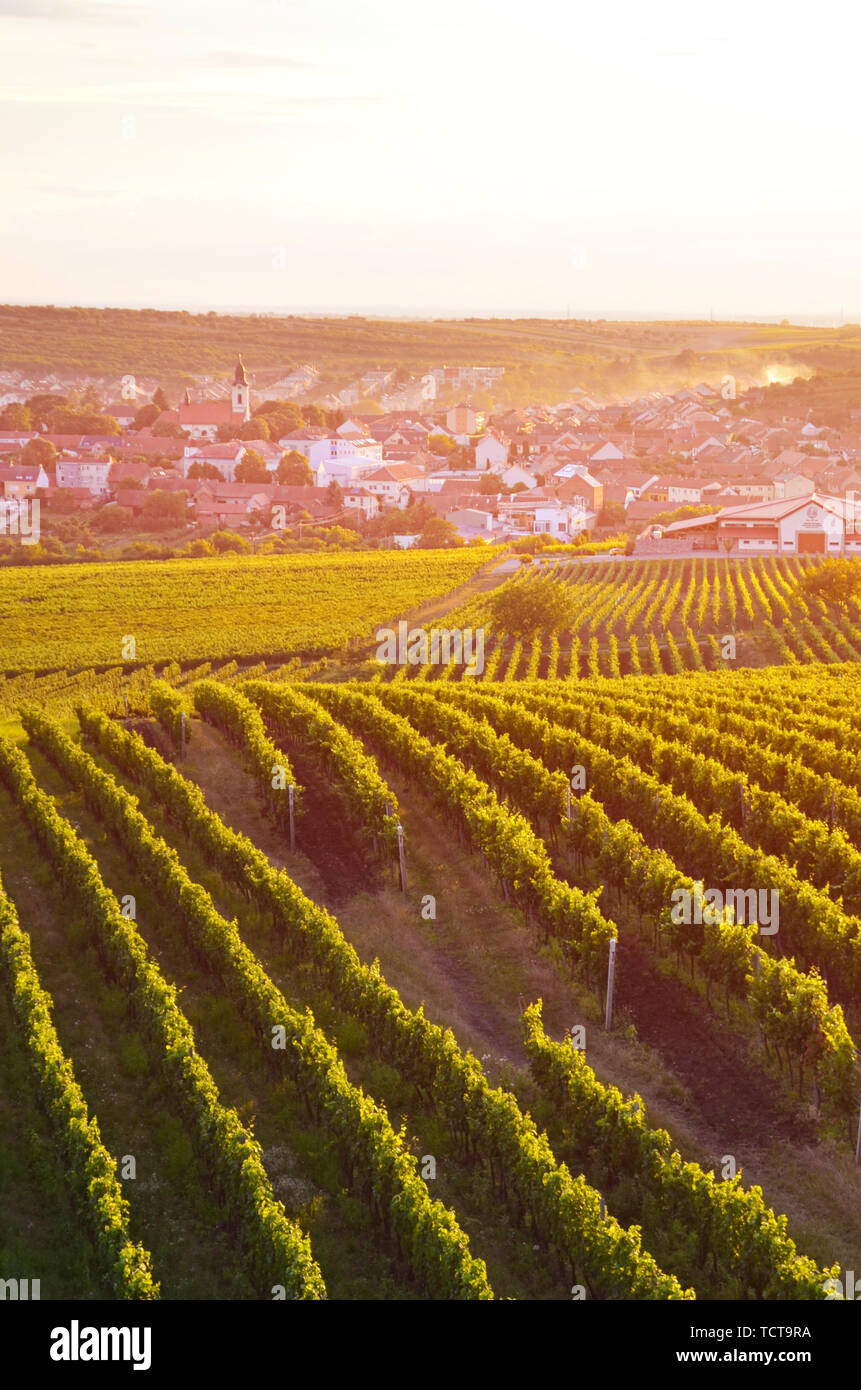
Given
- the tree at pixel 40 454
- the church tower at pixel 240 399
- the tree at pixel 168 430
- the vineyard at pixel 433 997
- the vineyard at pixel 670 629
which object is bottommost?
the vineyard at pixel 433 997

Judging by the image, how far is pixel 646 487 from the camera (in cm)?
15138

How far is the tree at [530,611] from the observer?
6894cm

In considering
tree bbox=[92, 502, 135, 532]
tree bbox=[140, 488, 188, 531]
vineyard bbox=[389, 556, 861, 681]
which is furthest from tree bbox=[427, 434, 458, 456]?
vineyard bbox=[389, 556, 861, 681]

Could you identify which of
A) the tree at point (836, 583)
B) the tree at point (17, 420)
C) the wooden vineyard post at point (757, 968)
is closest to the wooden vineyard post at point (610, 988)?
the wooden vineyard post at point (757, 968)

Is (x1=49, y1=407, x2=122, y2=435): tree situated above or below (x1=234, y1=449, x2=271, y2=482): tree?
above

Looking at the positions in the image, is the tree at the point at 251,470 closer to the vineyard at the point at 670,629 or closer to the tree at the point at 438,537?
the tree at the point at 438,537

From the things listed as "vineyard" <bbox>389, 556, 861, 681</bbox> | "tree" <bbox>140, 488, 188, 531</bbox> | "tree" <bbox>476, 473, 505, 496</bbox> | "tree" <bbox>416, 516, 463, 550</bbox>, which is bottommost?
"vineyard" <bbox>389, 556, 861, 681</bbox>

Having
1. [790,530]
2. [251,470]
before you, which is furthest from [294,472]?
[790,530]

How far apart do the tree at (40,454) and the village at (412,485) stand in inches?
9.1

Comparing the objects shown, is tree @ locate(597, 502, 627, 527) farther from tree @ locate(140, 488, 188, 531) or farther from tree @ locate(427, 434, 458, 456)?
tree @ locate(427, 434, 458, 456)

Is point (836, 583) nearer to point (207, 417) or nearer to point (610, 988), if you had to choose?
point (610, 988)

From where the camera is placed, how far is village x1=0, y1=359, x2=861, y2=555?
363 ft

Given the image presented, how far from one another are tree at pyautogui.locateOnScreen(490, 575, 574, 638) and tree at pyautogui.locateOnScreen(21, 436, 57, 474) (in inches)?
3895

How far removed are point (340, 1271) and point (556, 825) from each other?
1586 centimetres
